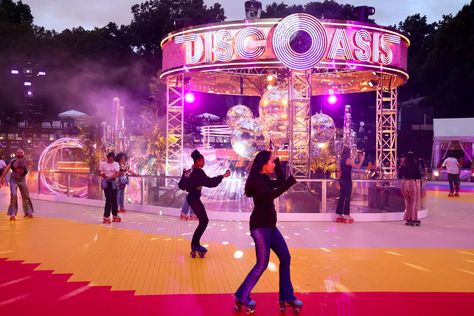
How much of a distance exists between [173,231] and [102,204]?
5.97 metres

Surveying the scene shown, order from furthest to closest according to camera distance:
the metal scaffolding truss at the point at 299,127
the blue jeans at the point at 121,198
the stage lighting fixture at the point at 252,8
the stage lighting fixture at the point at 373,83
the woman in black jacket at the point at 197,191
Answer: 1. the stage lighting fixture at the point at 373,83
2. the stage lighting fixture at the point at 252,8
3. the blue jeans at the point at 121,198
4. the metal scaffolding truss at the point at 299,127
5. the woman in black jacket at the point at 197,191

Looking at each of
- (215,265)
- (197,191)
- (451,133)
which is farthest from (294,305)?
(451,133)

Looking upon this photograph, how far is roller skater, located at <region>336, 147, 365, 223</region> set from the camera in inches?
487

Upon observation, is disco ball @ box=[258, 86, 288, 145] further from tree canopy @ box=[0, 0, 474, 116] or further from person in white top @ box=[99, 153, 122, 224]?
tree canopy @ box=[0, 0, 474, 116]

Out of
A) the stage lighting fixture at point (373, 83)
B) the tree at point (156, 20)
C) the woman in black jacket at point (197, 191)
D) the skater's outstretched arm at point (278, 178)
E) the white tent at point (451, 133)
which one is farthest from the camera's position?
the tree at point (156, 20)

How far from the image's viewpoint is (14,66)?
4441 centimetres

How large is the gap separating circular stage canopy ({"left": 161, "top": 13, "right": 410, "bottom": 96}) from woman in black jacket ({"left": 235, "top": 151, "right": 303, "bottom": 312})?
8.43 metres

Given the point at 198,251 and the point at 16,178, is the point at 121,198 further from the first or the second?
the point at 198,251

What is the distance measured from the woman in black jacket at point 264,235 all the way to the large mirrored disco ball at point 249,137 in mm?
11676

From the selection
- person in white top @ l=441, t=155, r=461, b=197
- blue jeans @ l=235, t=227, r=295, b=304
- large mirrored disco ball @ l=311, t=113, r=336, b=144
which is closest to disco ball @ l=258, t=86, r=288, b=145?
large mirrored disco ball @ l=311, t=113, r=336, b=144

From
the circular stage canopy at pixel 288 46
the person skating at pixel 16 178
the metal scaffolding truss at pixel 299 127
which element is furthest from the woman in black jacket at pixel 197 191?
the person skating at pixel 16 178

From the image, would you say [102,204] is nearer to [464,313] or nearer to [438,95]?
[464,313]

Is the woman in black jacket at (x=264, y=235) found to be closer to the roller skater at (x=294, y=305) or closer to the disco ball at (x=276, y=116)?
the roller skater at (x=294, y=305)

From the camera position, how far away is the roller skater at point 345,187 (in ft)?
40.6
